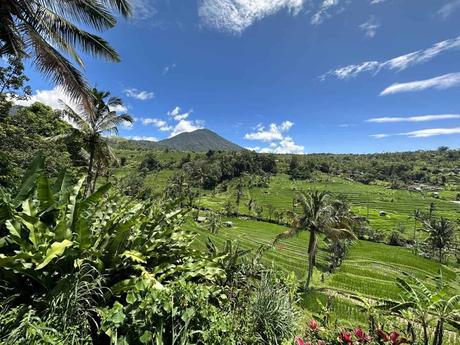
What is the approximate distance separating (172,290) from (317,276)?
1659 inches

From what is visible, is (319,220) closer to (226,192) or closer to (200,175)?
(226,192)

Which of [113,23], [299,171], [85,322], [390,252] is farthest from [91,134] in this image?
[299,171]

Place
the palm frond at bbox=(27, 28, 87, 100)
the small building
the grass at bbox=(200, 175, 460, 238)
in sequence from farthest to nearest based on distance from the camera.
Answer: the grass at bbox=(200, 175, 460, 238)
the small building
the palm frond at bbox=(27, 28, 87, 100)

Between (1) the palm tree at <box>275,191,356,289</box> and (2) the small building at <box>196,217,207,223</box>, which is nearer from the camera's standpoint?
(1) the palm tree at <box>275,191,356,289</box>

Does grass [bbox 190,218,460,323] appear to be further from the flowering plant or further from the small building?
the flowering plant

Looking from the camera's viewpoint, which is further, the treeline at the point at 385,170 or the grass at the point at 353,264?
the treeline at the point at 385,170

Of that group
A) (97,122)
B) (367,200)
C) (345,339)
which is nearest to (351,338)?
(345,339)

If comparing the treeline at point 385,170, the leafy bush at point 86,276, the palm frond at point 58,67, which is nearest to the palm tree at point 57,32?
the palm frond at point 58,67

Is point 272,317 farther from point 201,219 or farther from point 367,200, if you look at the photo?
point 367,200

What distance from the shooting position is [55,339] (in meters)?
2.07

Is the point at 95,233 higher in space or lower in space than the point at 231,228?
higher

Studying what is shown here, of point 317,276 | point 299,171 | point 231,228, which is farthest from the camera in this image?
point 299,171

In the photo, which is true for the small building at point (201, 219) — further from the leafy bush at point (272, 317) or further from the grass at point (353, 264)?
the leafy bush at point (272, 317)

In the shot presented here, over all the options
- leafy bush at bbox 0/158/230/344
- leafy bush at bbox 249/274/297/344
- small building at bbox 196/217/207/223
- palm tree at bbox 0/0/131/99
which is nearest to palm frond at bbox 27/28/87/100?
palm tree at bbox 0/0/131/99
